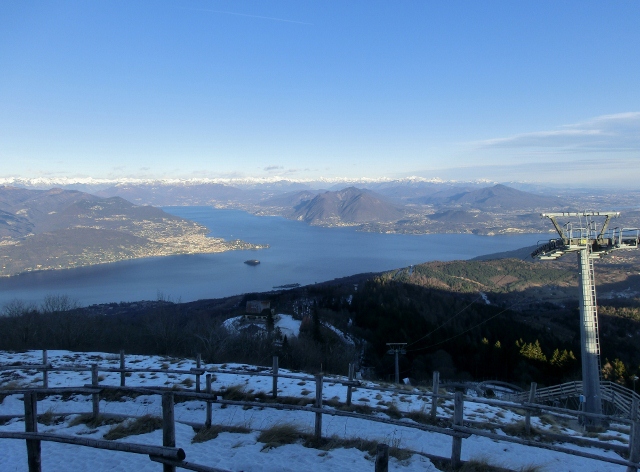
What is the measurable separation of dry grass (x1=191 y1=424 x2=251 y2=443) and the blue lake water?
4593 centimetres

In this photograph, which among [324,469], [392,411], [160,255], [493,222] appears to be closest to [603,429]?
→ [392,411]

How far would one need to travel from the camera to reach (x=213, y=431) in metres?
5.21

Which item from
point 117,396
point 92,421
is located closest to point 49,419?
point 92,421

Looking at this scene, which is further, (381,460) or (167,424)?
(167,424)

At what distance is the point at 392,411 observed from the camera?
6.77 metres

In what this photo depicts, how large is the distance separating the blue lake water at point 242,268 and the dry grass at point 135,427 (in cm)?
4540

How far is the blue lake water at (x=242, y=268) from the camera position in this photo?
57.9 meters

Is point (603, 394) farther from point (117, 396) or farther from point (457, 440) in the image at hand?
point (117, 396)

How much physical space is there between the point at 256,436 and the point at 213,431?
566 millimetres

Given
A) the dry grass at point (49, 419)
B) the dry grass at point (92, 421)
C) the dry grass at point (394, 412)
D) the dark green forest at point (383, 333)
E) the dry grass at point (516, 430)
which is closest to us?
the dry grass at point (92, 421)

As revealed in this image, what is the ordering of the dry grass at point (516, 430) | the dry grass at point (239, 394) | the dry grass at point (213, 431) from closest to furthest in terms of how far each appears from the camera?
the dry grass at point (213, 431) < the dry grass at point (516, 430) < the dry grass at point (239, 394)

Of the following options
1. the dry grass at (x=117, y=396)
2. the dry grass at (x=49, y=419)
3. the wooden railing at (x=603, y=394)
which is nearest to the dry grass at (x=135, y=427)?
the dry grass at (x=49, y=419)

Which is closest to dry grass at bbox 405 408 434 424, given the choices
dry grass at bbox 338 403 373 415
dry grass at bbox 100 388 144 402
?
dry grass at bbox 338 403 373 415

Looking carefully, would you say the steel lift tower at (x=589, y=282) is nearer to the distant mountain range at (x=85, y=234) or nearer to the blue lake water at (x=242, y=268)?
the blue lake water at (x=242, y=268)
